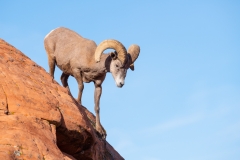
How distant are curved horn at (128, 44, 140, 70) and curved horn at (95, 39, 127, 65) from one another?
594mm

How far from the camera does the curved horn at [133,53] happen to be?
14.6 m

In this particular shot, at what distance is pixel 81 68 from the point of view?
47.4ft

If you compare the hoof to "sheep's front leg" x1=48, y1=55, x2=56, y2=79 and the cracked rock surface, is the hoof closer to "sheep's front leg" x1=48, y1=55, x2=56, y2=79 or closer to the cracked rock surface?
the cracked rock surface

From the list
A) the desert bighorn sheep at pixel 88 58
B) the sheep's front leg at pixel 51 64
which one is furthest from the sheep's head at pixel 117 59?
the sheep's front leg at pixel 51 64

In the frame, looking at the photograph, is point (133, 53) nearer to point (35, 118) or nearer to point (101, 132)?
point (101, 132)

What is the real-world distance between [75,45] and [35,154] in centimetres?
792

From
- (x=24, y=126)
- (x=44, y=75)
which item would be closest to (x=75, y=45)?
(x=44, y=75)

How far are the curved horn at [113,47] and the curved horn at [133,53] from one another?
594 millimetres

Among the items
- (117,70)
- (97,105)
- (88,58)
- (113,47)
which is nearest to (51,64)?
(88,58)

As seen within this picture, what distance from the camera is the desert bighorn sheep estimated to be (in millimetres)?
13992

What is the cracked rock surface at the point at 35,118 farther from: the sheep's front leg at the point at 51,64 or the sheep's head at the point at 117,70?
the sheep's front leg at the point at 51,64

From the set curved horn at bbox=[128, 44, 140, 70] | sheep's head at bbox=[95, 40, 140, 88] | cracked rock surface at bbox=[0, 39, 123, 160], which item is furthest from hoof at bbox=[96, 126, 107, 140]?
curved horn at bbox=[128, 44, 140, 70]

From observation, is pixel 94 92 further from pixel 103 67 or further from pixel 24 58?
pixel 24 58

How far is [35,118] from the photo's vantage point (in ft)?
27.7
